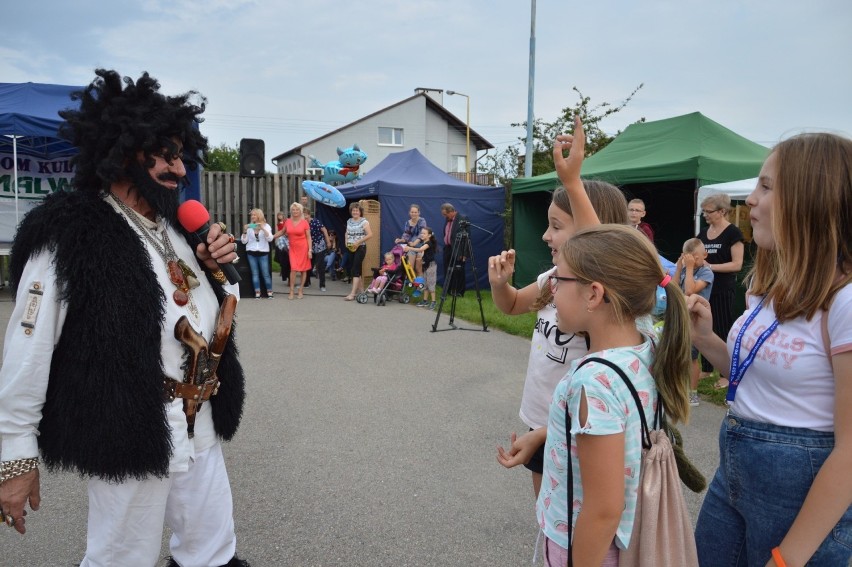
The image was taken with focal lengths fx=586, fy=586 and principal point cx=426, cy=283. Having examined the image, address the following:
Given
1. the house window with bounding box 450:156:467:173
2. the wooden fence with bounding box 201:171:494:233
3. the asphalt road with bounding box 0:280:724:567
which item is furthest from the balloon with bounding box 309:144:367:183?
the house window with bounding box 450:156:467:173

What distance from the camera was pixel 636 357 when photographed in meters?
1.43

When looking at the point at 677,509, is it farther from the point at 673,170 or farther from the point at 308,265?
the point at 308,265

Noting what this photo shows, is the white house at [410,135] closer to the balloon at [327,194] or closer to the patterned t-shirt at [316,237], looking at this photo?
the balloon at [327,194]

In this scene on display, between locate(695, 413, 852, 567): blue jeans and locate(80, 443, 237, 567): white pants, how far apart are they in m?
1.56

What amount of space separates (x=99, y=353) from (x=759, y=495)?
1834 mm

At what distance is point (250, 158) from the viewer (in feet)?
43.9

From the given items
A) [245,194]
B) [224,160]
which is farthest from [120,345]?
[224,160]

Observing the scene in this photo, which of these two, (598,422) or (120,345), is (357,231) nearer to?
(120,345)

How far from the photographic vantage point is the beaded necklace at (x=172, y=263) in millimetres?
1912

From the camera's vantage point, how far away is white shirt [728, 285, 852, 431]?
1285 millimetres

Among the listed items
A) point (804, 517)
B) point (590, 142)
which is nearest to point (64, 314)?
point (804, 517)

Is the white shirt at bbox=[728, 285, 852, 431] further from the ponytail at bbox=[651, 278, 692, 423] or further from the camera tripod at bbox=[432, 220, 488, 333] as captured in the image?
the camera tripod at bbox=[432, 220, 488, 333]

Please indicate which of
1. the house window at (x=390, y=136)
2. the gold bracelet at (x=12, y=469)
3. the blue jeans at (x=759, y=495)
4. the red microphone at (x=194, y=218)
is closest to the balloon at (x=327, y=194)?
the red microphone at (x=194, y=218)

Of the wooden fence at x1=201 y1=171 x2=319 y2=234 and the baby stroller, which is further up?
the wooden fence at x1=201 y1=171 x2=319 y2=234
